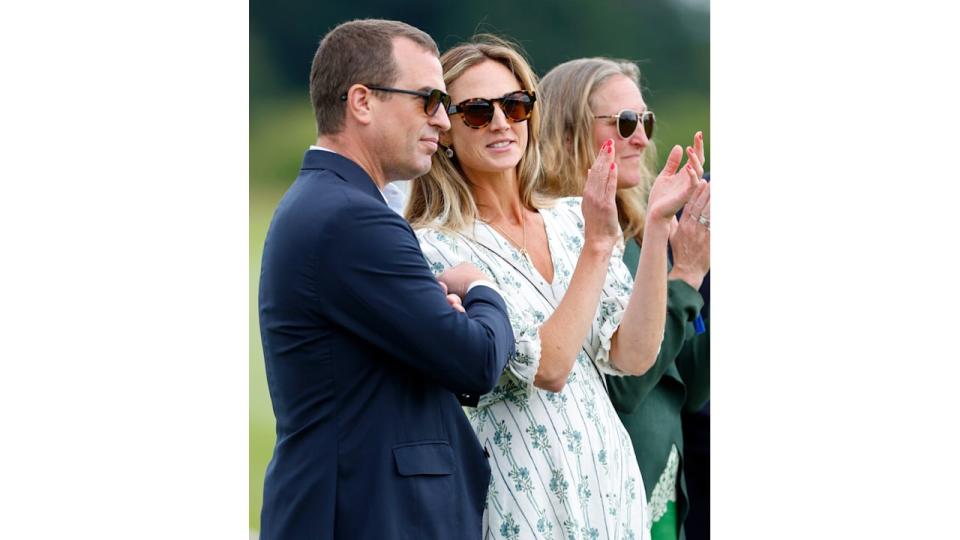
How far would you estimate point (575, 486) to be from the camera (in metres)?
2.77

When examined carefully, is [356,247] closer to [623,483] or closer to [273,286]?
[273,286]

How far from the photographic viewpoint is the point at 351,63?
2.54m

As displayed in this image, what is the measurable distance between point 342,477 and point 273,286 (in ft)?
1.37

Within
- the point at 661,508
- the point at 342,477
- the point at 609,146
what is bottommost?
the point at 661,508

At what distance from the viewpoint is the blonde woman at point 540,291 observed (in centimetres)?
271

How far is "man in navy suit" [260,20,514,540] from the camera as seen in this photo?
229 cm

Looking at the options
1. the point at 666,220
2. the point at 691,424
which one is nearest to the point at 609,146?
the point at 666,220

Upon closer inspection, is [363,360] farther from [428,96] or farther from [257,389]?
[257,389]

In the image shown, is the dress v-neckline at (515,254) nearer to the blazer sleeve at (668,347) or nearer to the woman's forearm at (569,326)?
the woman's forearm at (569,326)

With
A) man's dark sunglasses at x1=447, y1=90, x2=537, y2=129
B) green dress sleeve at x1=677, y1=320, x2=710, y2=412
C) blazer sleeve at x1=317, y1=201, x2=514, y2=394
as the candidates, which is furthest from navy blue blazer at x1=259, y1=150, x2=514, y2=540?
green dress sleeve at x1=677, y1=320, x2=710, y2=412

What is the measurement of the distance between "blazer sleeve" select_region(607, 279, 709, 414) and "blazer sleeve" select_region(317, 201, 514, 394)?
0.87 meters

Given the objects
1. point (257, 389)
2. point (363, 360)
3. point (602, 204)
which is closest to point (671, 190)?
point (602, 204)

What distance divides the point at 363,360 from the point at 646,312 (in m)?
0.88

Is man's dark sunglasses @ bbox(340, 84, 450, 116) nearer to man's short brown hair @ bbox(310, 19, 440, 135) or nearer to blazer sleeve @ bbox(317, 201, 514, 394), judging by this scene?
man's short brown hair @ bbox(310, 19, 440, 135)
